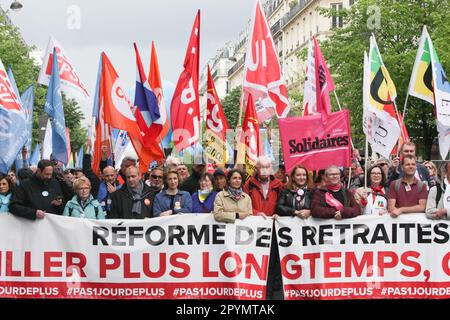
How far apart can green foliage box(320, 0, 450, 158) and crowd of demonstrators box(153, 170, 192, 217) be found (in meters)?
32.0

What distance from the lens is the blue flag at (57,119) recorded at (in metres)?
14.6

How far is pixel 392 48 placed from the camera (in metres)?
43.5

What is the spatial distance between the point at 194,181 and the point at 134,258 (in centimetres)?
311

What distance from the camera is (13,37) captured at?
50875mm

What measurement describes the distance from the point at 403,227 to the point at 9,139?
15.9 feet

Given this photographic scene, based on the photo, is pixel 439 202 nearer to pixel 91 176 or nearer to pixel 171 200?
pixel 171 200

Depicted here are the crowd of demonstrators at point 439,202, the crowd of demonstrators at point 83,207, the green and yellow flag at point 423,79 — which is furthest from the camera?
the green and yellow flag at point 423,79

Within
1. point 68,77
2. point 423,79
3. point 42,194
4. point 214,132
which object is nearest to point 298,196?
point 42,194

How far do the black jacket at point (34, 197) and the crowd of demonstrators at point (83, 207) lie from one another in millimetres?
375

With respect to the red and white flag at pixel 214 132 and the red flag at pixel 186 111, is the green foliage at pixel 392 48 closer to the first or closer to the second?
the red and white flag at pixel 214 132

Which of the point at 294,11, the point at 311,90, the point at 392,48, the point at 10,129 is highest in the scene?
the point at 294,11

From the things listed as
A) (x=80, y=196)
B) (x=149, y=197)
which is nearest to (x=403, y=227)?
(x=149, y=197)

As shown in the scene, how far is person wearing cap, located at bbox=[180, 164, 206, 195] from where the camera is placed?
504 inches

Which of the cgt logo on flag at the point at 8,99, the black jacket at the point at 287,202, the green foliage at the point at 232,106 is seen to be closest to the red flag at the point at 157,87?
the cgt logo on flag at the point at 8,99
